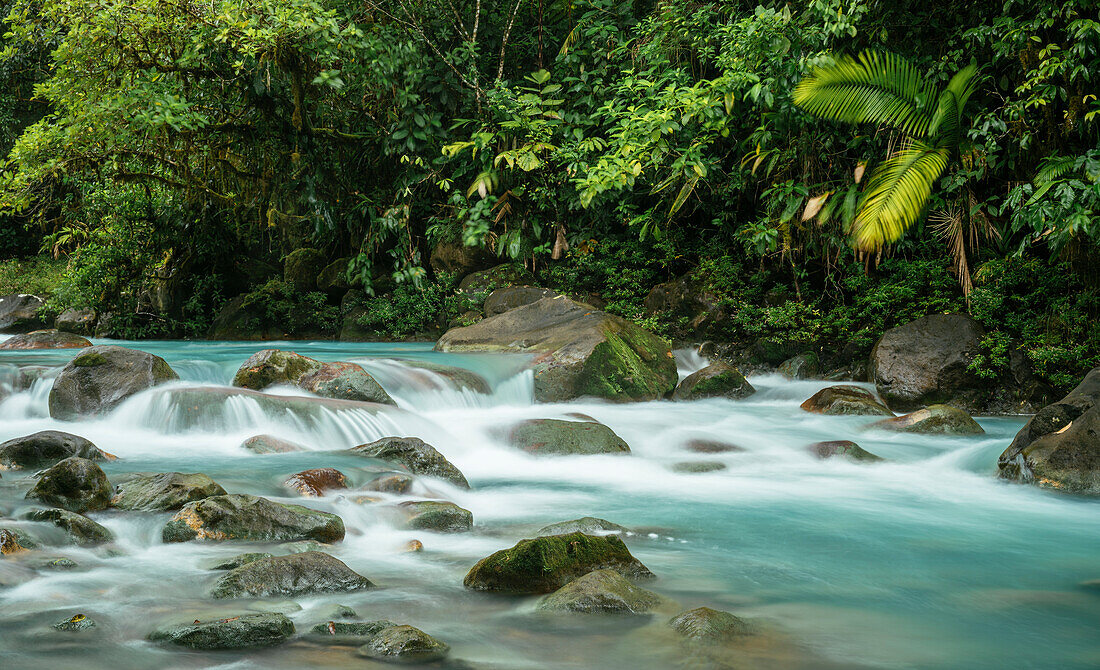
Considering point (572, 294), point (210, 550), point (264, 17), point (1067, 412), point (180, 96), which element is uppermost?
point (264, 17)

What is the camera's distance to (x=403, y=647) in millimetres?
2750

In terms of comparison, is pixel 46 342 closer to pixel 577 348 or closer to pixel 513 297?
pixel 513 297

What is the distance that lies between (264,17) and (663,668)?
1051 centimetres

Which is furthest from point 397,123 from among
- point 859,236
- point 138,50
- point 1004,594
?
point 1004,594

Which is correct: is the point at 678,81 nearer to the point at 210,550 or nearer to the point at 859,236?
the point at 859,236

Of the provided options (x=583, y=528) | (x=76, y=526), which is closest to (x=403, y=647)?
(x=583, y=528)

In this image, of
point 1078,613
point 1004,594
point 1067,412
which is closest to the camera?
point 1078,613

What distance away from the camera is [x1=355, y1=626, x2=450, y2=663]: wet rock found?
272 cm

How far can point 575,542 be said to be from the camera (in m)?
3.66

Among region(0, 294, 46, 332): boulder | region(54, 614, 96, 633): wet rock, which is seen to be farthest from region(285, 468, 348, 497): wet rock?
region(0, 294, 46, 332): boulder

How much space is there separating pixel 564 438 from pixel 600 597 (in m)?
3.64

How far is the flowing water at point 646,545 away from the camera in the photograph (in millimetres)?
2984

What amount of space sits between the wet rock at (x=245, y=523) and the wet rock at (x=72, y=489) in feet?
1.79

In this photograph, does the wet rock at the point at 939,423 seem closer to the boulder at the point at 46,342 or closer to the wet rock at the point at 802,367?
the wet rock at the point at 802,367
